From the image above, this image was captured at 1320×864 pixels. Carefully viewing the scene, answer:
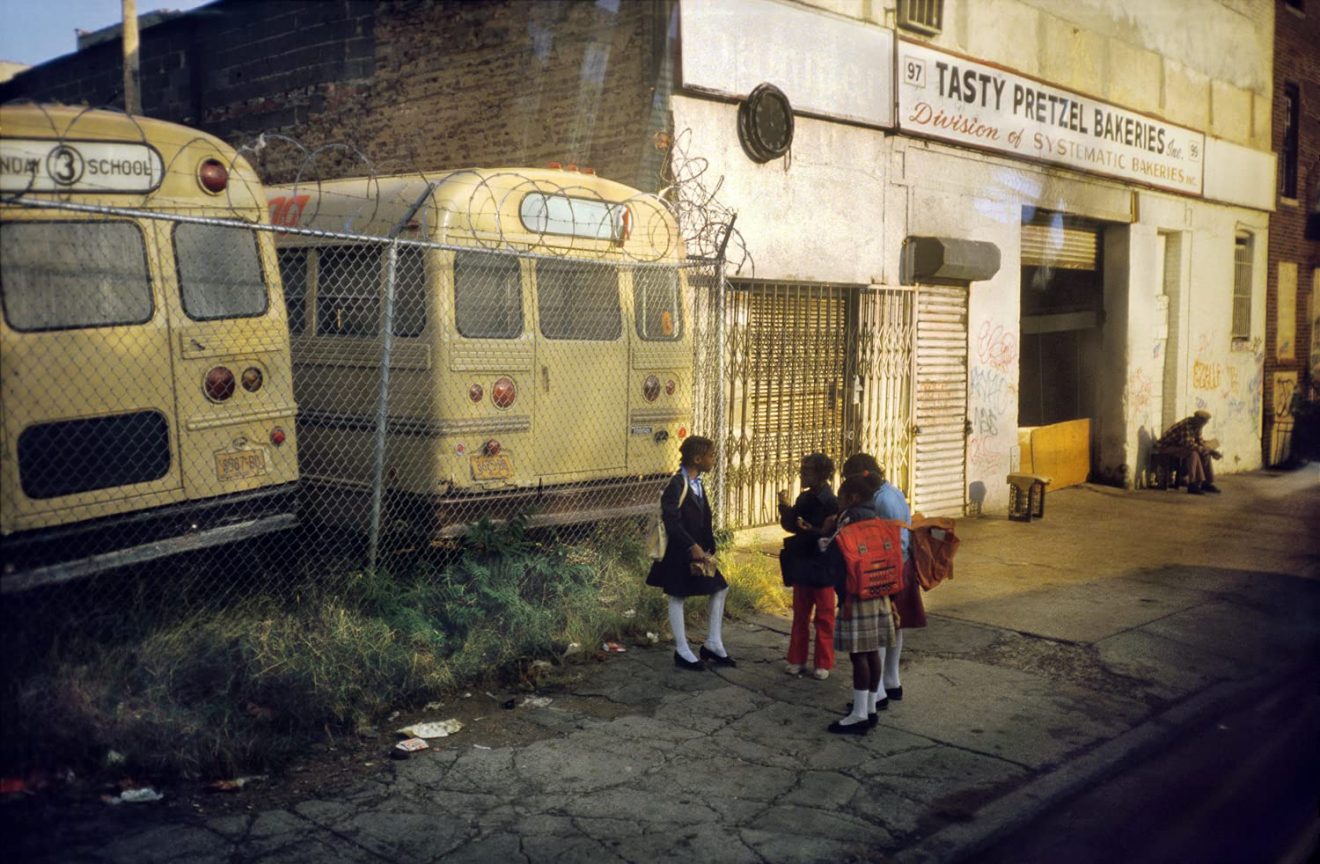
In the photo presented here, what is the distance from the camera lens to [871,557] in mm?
5480

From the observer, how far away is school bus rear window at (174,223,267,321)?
251 inches

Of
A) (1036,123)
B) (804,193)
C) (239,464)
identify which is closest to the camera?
(239,464)

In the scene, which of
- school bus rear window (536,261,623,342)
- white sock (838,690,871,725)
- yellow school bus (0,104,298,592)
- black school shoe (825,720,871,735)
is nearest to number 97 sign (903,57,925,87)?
school bus rear window (536,261,623,342)

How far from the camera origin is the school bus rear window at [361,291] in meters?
7.60

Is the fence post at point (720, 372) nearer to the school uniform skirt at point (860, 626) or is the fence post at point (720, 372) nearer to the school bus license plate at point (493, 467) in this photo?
the school bus license plate at point (493, 467)

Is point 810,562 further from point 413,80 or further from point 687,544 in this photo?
point 413,80

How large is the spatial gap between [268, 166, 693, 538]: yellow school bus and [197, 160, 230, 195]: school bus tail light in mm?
1124

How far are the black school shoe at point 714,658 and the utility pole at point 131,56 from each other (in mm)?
12014

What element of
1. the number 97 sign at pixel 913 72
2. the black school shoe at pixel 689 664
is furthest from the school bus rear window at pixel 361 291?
the number 97 sign at pixel 913 72

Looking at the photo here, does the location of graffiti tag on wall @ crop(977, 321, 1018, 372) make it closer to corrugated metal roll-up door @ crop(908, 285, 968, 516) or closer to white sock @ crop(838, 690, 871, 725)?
corrugated metal roll-up door @ crop(908, 285, 968, 516)

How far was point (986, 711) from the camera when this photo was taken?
608 cm

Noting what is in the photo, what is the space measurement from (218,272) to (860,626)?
4401 millimetres

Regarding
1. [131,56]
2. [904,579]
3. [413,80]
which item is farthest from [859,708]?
[131,56]

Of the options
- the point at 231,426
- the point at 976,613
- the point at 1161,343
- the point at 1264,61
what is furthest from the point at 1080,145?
the point at 231,426
